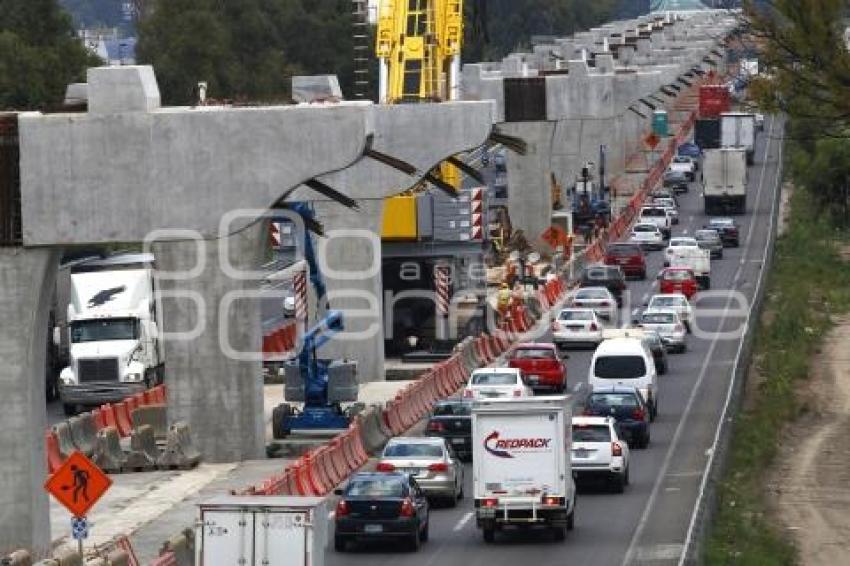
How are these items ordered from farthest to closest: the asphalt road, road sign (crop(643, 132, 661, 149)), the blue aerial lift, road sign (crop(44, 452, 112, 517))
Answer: road sign (crop(643, 132, 661, 149)) < the blue aerial lift < the asphalt road < road sign (crop(44, 452, 112, 517))

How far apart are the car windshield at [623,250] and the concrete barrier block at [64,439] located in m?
44.0

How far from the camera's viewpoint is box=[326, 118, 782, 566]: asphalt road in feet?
114

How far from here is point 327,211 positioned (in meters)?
55.8

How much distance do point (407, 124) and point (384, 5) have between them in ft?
105

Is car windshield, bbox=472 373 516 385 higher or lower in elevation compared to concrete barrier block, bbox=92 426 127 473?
higher

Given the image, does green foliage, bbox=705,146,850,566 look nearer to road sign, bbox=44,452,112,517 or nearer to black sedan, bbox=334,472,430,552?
black sedan, bbox=334,472,430,552

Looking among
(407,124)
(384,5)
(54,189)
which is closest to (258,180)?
(54,189)

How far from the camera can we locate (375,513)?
1383 inches

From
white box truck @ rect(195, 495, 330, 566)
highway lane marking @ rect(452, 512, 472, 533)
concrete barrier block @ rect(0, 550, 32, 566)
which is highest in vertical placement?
white box truck @ rect(195, 495, 330, 566)

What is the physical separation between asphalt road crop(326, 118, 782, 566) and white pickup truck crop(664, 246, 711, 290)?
9576 millimetres

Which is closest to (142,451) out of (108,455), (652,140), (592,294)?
(108,455)

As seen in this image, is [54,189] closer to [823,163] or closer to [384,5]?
[384,5]

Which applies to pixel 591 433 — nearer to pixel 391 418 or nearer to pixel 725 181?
pixel 391 418

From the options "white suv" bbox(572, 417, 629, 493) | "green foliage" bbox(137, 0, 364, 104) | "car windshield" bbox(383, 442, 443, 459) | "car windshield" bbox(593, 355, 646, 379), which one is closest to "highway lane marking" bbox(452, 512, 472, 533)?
"car windshield" bbox(383, 442, 443, 459)
